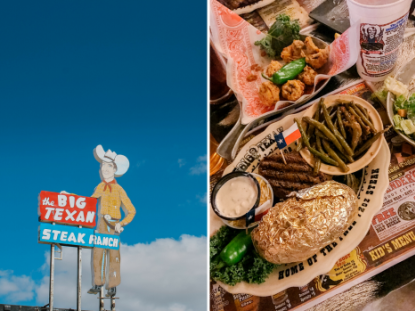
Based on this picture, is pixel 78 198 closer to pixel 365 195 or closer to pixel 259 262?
pixel 259 262

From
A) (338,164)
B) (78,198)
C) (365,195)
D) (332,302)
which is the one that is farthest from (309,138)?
(78,198)

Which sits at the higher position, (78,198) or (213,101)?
(213,101)

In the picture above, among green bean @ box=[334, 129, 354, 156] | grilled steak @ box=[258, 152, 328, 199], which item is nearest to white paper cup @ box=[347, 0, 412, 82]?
green bean @ box=[334, 129, 354, 156]

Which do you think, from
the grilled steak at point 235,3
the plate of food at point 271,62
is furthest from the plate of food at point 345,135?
the grilled steak at point 235,3

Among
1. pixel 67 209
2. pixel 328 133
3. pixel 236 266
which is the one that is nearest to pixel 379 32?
pixel 328 133

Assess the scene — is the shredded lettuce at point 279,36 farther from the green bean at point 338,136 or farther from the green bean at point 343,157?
the green bean at point 343,157
